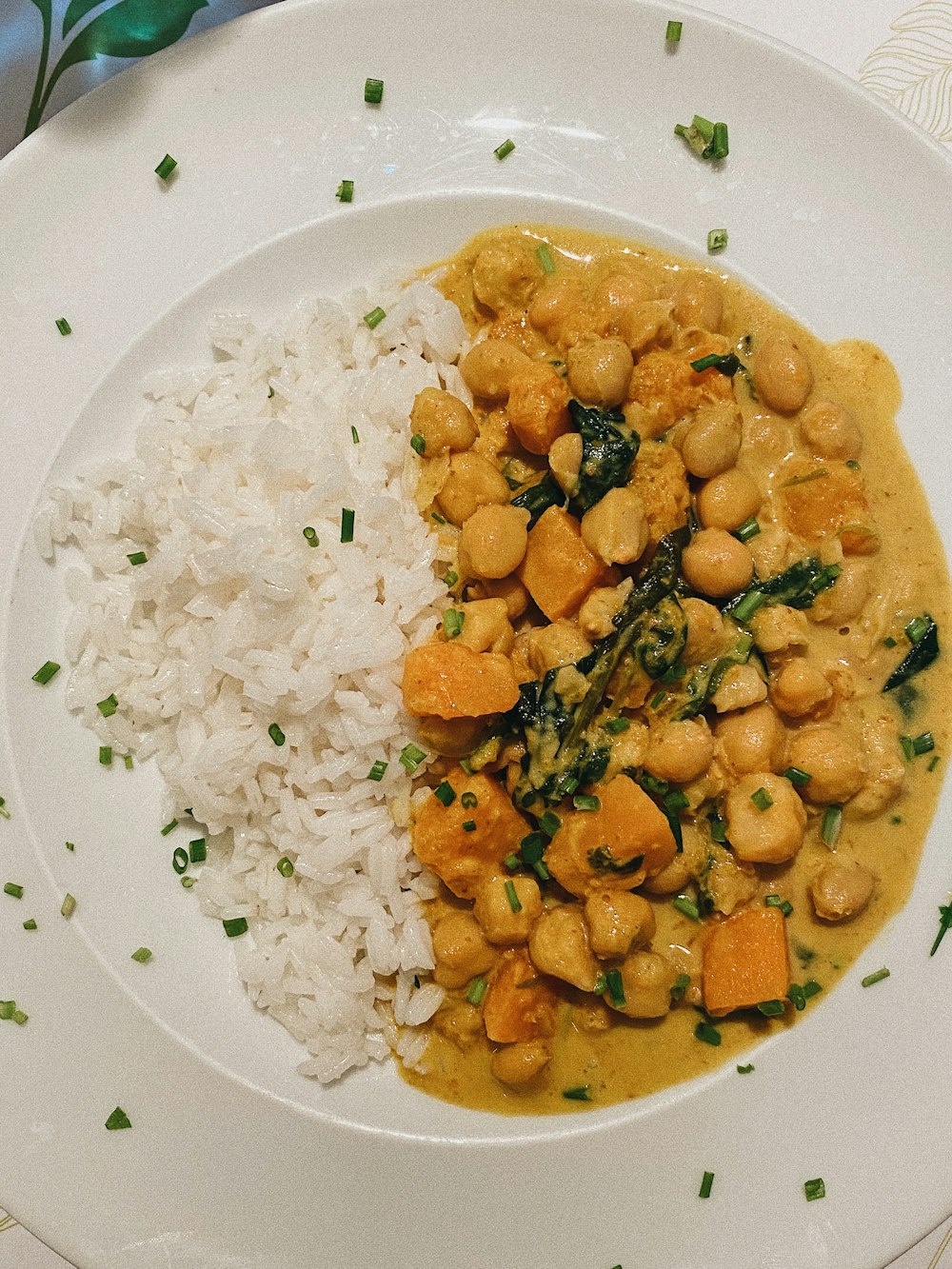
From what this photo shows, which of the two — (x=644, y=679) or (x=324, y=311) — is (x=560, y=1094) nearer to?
(x=644, y=679)

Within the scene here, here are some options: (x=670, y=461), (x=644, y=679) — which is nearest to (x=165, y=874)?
(x=644, y=679)

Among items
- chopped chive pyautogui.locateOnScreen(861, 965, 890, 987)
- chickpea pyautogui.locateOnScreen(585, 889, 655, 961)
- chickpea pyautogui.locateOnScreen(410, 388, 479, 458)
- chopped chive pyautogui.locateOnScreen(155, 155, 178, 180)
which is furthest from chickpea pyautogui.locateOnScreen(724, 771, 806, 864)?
chopped chive pyautogui.locateOnScreen(155, 155, 178, 180)

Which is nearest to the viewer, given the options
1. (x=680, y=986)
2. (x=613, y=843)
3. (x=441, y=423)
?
(x=613, y=843)

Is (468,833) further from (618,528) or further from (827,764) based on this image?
(827,764)

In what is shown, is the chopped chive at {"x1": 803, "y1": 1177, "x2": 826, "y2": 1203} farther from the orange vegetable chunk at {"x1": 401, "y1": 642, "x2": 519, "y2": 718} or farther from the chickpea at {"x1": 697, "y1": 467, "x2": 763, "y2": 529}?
the chickpea at {"x1": 697, "y1": 467, "x2": 763, "y2": 529}

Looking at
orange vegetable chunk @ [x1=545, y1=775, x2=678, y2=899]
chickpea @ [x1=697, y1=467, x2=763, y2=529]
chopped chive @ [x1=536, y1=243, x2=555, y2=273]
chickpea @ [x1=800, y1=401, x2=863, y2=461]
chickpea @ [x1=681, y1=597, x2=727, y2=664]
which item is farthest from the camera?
chopped chive @ [x1=536, y1=243, x2=555, y2=273]

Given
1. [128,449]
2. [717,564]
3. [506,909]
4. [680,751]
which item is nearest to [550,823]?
[506,909]

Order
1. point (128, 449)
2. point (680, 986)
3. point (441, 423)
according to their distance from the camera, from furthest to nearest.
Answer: point (128, 449) → point (441, 423) → point (680, 986)
